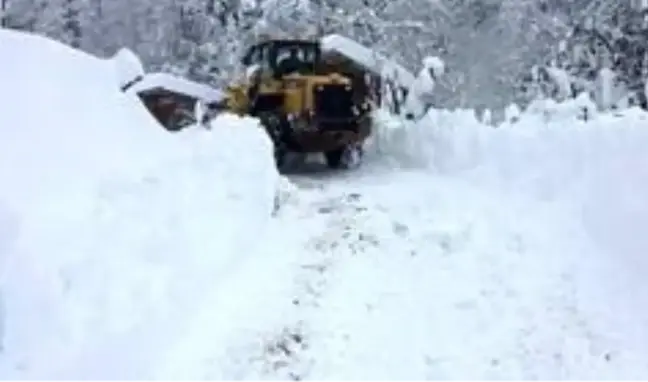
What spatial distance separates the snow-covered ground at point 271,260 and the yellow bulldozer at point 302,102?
423cm

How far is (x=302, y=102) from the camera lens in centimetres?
1748

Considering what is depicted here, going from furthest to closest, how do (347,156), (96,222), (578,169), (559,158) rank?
(347,156) → (559,158) → (578,169) → (96,222)

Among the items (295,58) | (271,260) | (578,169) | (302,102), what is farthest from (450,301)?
(295,58)

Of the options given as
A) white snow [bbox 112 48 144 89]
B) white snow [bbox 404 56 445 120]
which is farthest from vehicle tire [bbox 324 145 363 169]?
white snow [bbox 112 48 144 89]

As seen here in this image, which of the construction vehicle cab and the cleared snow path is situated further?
the construction vehicle cab

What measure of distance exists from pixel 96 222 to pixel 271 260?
323cm

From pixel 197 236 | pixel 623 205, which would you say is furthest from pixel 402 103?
pixel 197 236

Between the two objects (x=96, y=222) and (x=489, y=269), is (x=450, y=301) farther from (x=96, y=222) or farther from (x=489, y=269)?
(x=96, y=222)

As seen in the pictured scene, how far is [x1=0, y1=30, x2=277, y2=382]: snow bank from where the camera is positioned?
585cm

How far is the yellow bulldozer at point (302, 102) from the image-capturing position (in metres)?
17.5

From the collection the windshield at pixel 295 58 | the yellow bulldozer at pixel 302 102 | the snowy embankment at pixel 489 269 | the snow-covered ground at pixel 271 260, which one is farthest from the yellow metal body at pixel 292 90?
the snow-covered ground at pixel 271 260

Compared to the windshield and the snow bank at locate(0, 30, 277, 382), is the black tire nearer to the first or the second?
the windshield

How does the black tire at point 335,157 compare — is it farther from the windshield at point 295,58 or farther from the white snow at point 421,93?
the white snow at point 421,93

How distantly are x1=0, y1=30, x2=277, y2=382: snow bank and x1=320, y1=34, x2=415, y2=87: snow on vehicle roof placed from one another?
345 inches
